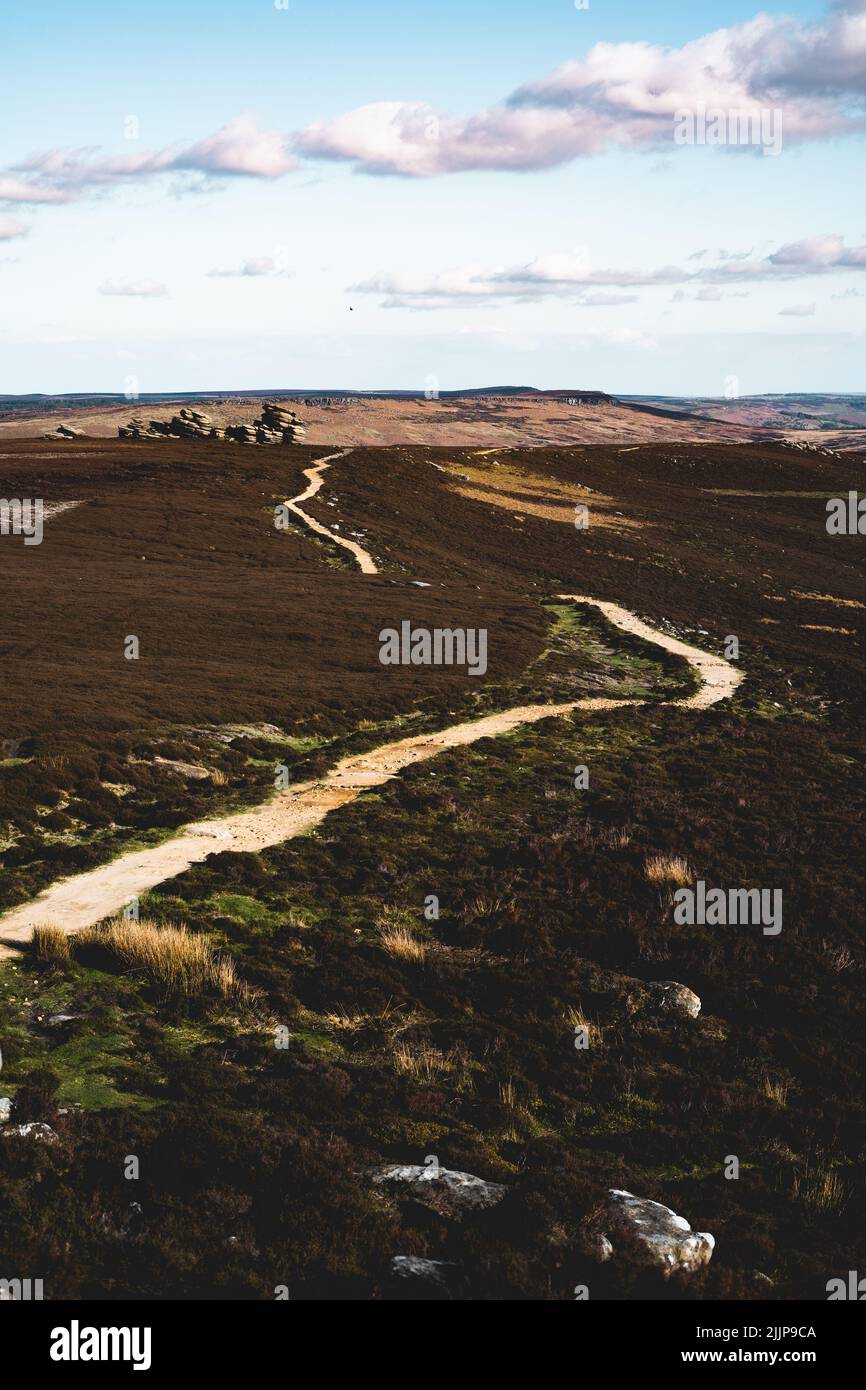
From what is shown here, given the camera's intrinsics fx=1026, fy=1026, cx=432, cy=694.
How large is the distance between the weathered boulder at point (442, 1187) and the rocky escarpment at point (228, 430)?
11910cm

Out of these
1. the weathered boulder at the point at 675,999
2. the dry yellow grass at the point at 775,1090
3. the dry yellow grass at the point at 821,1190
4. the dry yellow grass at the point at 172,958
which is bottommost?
the dry yellow grass at the point at 821,1190

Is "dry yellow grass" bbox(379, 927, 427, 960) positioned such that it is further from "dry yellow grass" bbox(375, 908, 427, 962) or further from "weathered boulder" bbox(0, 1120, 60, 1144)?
"weathered boulder" bbox(0, 1120, 60, 1144)

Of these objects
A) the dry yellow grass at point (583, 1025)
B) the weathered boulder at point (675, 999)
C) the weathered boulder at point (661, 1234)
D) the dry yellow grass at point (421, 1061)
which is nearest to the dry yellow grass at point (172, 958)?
the dry yellow grass at point (421, 1061)

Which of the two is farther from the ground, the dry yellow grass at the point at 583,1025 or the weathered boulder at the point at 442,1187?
the weathered boulder at the point at 442,1187

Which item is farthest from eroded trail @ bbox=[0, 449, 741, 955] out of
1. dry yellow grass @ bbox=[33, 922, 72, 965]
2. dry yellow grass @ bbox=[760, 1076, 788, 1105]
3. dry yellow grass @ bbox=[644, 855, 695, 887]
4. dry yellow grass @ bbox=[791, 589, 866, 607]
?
dry yellow grass @ bbox=[791, 589, 866, 607]

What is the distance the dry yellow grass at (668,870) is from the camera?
82.5 ft

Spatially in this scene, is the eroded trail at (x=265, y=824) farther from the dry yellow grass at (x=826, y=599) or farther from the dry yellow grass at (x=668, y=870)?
the dry yellow grass at (x=826, y=599)

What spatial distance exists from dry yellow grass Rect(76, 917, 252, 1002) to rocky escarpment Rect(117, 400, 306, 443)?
112m

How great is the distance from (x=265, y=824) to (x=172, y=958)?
9024 mm

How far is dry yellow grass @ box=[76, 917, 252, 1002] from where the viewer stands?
18406 mm
